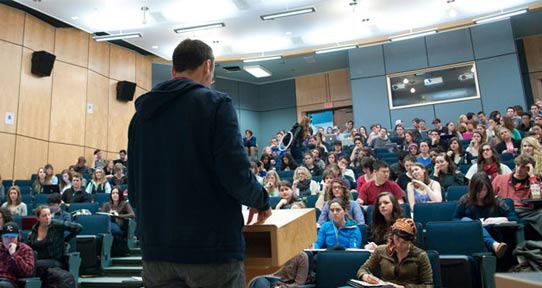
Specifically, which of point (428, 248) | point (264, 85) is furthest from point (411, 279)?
point (264, 85)

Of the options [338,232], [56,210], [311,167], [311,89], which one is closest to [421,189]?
[338,232]

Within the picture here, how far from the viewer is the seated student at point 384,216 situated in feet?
11.5

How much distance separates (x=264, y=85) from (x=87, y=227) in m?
10.9

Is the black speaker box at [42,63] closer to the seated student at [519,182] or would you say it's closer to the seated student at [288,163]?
the seated student at [288,163]

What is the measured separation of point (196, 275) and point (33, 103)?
31.0 feet

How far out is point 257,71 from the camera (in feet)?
44.2

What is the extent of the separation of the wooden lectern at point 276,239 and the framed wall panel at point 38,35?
31.2 feet

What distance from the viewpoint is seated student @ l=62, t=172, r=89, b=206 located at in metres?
6.61

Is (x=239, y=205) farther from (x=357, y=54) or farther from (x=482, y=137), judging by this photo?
(x=357, y=54)

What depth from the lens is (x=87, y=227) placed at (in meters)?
5.25

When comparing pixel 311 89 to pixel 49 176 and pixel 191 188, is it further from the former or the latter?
pixel 191 188

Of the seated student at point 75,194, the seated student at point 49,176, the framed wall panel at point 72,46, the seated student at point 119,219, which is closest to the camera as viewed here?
the seated student at point 119,219

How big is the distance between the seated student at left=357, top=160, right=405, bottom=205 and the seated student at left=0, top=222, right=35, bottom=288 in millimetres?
3406

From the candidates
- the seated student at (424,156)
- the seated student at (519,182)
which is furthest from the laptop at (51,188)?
Answer: the seated student at (519,182)
